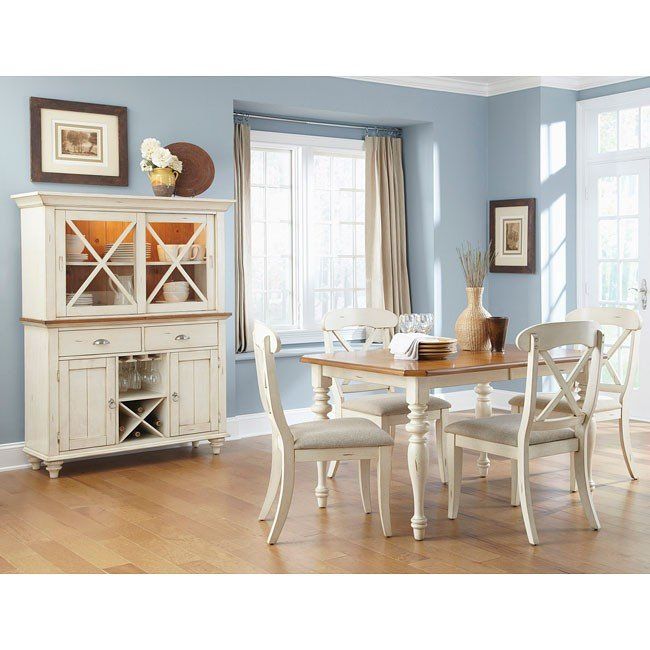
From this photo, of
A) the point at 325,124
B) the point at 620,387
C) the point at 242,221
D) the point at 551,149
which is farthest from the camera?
the point at 551,149

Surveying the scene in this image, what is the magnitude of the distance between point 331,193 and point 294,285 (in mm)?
818

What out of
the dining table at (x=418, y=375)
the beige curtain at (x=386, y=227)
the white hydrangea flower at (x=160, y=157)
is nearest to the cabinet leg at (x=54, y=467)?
the dining table at (x=418, y=375)

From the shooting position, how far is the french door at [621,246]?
250 inches

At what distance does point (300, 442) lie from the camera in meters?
3.46

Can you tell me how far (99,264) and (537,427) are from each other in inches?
106

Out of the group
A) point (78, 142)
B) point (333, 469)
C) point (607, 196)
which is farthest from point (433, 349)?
point (607, 196)

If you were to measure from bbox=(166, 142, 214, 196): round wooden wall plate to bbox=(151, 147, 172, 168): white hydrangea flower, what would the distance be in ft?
0.99

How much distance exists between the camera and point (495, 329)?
13.8 feet

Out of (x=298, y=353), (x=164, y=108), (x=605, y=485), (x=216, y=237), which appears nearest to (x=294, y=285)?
(x=298, y=353)

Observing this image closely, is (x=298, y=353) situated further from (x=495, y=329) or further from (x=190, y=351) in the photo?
(x=495, y=329)

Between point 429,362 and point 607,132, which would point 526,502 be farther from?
point 607,132

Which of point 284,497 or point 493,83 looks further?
point 493,83

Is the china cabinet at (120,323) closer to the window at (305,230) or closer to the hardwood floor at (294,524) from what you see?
the hardwood floor at (294,524)

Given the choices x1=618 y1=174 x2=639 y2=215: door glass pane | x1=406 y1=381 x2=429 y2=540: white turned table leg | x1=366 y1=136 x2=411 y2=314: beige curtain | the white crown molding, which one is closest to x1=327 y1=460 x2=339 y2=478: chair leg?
x1=406 y1=381 x2=429 y2=540: white turned table leg
